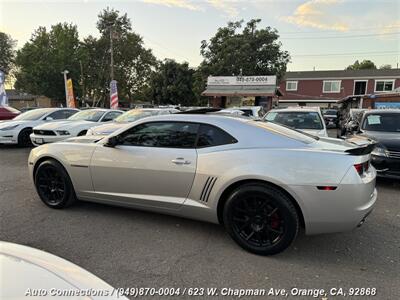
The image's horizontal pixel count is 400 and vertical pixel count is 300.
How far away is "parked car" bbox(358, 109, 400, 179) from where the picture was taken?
5.37 m

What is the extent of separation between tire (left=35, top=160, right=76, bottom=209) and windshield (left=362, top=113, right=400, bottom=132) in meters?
6.65

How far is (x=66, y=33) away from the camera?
3934 cm

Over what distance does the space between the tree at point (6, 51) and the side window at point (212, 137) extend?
62.7m

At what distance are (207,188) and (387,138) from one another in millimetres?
4635

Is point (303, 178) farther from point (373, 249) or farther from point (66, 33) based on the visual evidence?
point (66, 33)

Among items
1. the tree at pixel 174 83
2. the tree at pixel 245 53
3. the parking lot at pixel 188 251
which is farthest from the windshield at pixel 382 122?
the tree at pixel 174 83

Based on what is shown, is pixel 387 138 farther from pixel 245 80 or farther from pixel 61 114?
pixel 245 80

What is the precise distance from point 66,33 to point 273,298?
148 ft

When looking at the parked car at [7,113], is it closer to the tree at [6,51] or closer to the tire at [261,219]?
the tire at [261,219]

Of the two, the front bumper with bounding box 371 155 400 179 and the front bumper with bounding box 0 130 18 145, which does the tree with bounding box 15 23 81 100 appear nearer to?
the front bumper with bounding box 0 130 18 145

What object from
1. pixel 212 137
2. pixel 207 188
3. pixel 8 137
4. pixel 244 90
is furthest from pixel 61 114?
pixel 244 90

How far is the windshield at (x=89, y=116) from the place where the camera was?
1007cm

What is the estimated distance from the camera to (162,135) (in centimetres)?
362

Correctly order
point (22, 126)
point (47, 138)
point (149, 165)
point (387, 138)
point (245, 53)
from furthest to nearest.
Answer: point (245, 53) < point (22, 126) < point (47, 138) < point (387, 138) < point (149, 165)
